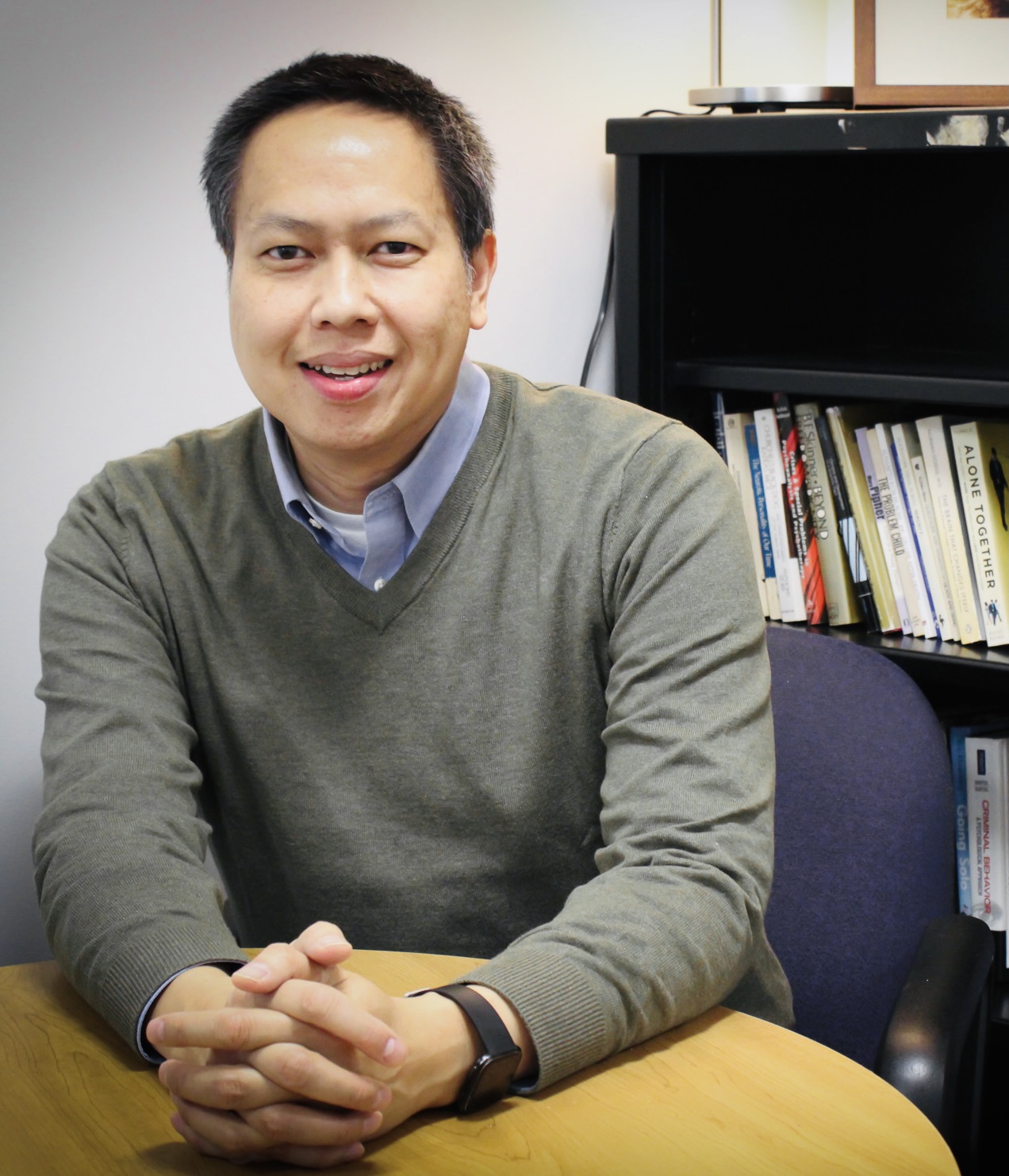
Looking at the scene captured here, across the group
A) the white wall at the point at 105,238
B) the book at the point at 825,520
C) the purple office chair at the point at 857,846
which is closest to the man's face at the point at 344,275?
the white wall at the point at 105,238

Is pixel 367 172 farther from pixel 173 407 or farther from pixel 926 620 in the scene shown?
pixel 926 620

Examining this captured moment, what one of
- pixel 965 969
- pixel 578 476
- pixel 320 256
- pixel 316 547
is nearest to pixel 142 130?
pixel 320 256

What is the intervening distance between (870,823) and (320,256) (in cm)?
83

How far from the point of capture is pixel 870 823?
1.46 m

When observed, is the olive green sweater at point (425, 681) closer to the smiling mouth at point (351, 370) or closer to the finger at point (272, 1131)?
the smiling mouth at point (351, 370)

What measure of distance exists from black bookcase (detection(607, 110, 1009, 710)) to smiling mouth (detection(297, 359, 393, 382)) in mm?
812

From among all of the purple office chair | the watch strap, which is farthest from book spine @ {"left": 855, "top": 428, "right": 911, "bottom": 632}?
the watch strap

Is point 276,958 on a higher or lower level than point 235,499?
lower

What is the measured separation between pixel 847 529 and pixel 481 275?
0.78m

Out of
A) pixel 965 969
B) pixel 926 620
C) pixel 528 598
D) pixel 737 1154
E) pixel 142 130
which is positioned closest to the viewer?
pixel 737 1154

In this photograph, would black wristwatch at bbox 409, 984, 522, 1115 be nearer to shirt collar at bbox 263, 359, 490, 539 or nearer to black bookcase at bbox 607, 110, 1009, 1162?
shirt collar at bbox 263, 359, 490, 539

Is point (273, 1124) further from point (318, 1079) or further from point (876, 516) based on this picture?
point (876, 516)

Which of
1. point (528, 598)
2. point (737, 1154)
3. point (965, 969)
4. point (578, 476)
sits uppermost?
point (578, 476)

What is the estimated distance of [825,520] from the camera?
6.57 feet
